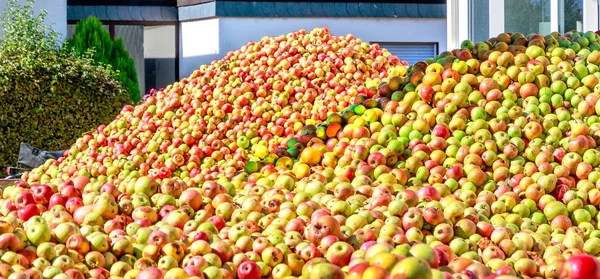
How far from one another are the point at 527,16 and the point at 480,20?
2.50 ft

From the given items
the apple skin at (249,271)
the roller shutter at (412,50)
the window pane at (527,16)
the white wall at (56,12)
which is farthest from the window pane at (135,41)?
the apple skin at (249,271)

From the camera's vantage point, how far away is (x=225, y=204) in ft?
13.1

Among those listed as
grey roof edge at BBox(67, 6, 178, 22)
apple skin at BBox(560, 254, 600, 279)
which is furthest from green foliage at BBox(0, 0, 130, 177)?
apple skin at BBox(560, 254, 600, 279)

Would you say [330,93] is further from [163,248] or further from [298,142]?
[163,248]

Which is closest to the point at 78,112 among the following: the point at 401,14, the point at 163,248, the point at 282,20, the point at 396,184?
the point at 282,20

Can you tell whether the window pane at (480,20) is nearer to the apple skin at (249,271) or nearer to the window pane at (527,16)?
the window pane at (527,16)

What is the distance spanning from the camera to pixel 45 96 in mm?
13180

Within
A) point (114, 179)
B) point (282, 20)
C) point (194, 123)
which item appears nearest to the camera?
point (114, 179)

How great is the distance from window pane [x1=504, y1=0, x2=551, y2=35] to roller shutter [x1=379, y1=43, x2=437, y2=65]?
351 inches

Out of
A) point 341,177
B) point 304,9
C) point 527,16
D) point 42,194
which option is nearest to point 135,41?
point 304,9

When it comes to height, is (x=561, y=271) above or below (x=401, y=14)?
below

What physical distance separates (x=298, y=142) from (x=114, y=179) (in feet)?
6.42

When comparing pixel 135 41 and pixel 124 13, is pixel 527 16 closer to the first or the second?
pixel 124 13

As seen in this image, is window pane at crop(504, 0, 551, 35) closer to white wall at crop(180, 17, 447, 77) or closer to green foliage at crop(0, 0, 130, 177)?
green foliage at crop(0, 0, 130, 177)
